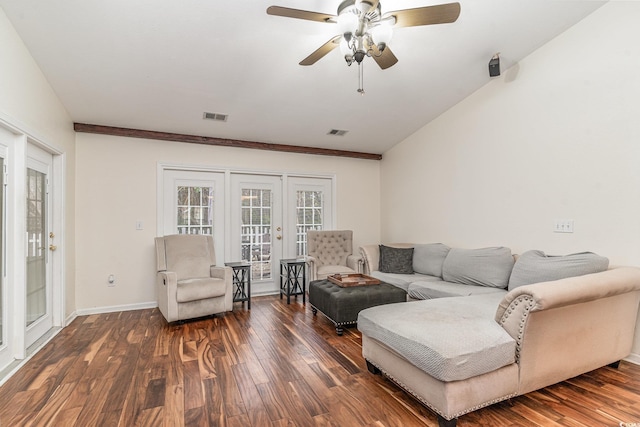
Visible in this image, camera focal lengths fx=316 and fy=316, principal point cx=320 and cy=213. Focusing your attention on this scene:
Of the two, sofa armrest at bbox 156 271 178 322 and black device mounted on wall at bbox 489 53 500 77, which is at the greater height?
black device mounted on wall at bbox 489 53 500 77

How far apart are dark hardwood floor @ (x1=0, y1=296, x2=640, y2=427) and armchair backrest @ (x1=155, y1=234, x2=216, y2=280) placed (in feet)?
3.12

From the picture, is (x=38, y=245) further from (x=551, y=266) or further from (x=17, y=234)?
(x=551, y=266)

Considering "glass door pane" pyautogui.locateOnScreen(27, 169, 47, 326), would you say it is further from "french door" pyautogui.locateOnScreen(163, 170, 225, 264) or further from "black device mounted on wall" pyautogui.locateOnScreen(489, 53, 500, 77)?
"black device mounted on wall" pyautogui.locateOnScreen(489, 53, 500, 77)

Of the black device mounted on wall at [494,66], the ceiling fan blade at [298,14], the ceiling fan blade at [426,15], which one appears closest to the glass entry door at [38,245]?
the ceiling fan blade at [298,14]

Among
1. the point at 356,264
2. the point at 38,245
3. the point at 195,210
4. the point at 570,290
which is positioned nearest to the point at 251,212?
the point at 195,210

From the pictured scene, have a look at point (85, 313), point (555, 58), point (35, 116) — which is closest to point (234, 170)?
point (35, 116)

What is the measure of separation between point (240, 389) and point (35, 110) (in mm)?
3040

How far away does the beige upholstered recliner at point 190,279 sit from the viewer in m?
3.55

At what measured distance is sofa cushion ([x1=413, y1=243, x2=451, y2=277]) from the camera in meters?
4.18

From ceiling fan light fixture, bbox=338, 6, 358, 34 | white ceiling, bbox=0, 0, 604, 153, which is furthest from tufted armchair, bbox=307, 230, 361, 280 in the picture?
ceiling fan light fixture, bbox=338, 6, 358, 34

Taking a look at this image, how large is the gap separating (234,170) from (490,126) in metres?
3.57

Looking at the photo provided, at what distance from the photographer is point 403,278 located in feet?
13.4

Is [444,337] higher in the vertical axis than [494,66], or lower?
lower

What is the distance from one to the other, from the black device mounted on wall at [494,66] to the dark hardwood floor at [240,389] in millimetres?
2975
